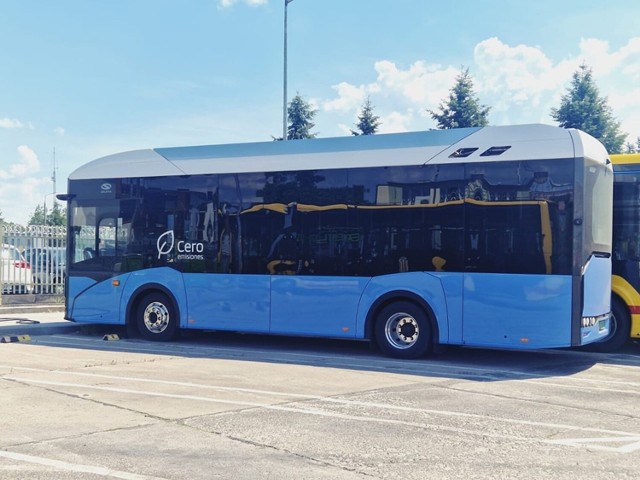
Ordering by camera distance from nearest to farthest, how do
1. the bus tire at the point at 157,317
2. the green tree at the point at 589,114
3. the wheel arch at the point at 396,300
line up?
the wheel arch at the point at 396,300
the bus tire at the point at 157,317
the green tree at the point at 589,114

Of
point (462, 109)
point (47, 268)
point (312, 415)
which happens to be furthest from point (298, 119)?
point (312, 415)

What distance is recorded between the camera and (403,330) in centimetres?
1210

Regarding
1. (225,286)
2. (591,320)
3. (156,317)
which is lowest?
(156,317)

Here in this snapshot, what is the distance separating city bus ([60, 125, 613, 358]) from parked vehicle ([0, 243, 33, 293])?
564 centimetres

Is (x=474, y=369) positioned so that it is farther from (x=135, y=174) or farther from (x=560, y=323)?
(x=135, y=174)

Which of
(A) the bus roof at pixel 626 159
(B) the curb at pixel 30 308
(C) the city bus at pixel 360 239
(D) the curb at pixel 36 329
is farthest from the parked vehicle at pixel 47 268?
(A) the bus roof at pixel 626 159

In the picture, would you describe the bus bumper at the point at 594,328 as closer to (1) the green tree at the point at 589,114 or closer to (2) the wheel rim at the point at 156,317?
(2) the wheel rim at the point at 156,317

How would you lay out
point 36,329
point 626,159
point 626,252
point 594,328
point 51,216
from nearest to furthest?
point 594,328 → point 626,252 → point 626,159 → point 36,329 → point 51,216

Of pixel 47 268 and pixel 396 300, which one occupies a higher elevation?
pixel 47 268

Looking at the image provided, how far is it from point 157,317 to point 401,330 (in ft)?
16.0

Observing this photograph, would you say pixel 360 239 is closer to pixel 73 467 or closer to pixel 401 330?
pixel 401 330

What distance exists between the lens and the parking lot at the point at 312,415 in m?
5.95

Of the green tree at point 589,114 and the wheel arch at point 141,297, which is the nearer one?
the wheel arch at point 141,297

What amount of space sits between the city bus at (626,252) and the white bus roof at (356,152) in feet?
5.95
